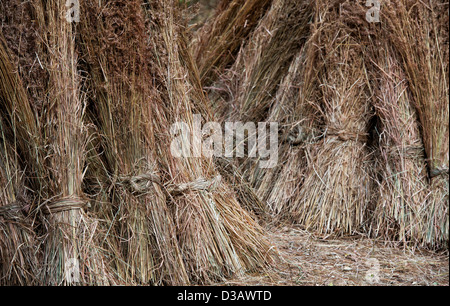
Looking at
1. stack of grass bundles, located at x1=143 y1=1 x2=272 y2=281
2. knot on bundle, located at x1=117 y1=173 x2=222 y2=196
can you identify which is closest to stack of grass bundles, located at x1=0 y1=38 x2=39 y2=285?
knot on bundle, located at x1=117 y1=173 x2=222 y2=196

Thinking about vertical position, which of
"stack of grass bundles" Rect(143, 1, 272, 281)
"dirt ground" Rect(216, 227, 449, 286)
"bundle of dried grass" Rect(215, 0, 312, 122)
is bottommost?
"dirt ground" Rect(216, 227, 449, 286)

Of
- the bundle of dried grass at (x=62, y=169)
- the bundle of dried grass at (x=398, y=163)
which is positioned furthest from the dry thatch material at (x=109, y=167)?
the bundle of dried grass at (x=398, y=163)

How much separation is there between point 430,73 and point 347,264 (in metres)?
1.00

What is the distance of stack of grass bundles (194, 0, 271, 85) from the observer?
3.13 m

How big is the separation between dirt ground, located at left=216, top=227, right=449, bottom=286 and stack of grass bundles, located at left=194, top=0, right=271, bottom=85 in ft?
3.65

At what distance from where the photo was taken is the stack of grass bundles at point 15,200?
75.9 inches

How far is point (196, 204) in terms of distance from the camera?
2.09m

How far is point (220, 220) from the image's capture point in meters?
2.12

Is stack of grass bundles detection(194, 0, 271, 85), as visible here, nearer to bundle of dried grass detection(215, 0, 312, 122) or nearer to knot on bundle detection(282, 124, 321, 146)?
bundle of dried grass detection(215, 0, 312, 122)

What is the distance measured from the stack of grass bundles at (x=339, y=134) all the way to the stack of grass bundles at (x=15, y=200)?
129 centimetres

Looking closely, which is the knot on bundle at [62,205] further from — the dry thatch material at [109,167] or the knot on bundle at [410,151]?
the knot on bundle at [410,151]
